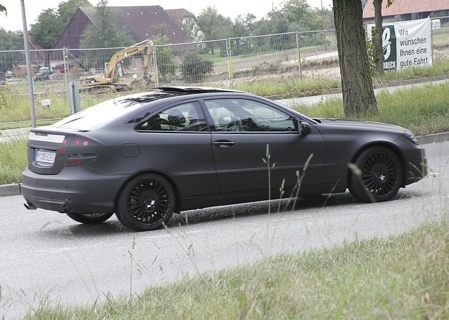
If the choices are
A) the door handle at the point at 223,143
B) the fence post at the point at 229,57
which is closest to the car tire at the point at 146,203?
the door handle at the point at 223,143

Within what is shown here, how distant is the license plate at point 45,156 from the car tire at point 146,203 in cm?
84

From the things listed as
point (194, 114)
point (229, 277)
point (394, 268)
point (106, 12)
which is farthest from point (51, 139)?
point (106, 12)

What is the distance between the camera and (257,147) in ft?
35.3

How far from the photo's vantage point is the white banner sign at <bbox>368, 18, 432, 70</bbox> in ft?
120

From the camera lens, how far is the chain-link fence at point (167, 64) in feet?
108

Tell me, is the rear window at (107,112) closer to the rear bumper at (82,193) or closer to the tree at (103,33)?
the rear bumper at (82,193)

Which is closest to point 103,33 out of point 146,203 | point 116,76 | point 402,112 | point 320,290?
point 116,76

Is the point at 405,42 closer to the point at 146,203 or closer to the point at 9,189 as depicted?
the point at 9,189

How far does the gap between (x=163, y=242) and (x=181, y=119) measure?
1672 mm

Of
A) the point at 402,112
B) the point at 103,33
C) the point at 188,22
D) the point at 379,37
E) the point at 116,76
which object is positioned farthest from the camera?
the point at 188,22

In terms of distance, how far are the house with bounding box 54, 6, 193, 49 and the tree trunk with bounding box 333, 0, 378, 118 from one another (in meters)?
60.8

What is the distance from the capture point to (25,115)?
99.5 feet

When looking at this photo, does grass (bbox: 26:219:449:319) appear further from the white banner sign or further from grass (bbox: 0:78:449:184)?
the white banner sign

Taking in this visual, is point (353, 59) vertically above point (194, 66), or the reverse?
point (194, 66)
